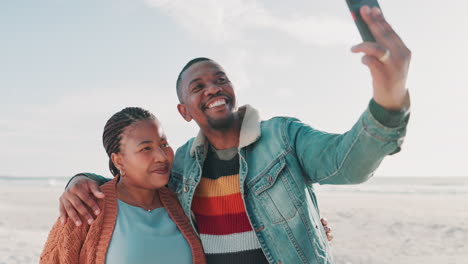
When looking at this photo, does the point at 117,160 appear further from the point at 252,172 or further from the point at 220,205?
the point at 252,172

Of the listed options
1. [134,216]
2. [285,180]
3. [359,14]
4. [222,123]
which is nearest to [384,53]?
[359,14]

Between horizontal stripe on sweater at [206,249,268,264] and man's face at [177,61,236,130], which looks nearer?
horizontal stripe on sweater at [206,249,268,264]

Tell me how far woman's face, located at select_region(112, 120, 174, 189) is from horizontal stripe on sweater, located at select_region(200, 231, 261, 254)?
0.56 meters

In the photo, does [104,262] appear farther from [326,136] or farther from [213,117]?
[326,136]

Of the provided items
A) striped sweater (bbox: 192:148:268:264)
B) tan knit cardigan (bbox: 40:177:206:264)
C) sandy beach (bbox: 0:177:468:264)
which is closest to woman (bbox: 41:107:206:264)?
tan knit cardigan (bbox: 40:177:206:264)

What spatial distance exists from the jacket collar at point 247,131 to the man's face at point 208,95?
10cm

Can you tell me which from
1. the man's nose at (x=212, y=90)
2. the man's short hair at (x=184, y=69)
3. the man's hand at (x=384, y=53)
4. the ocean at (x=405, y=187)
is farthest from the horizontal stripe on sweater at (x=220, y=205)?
the ocean at (x=405, y=187)

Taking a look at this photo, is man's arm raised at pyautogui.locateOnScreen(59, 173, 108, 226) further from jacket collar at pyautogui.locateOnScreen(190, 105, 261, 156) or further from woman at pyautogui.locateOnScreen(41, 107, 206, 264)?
jacket collar at pyautogui.locateOnScreen(190, 105, 261, 156)

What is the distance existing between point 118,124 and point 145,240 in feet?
2.79

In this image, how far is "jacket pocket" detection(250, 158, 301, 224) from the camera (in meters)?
2.73

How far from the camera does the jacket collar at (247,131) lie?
297cm

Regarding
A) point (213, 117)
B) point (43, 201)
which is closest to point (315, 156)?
point (213, 117)

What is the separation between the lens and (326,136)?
2402 mm

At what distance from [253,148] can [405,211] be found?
11.8 m
